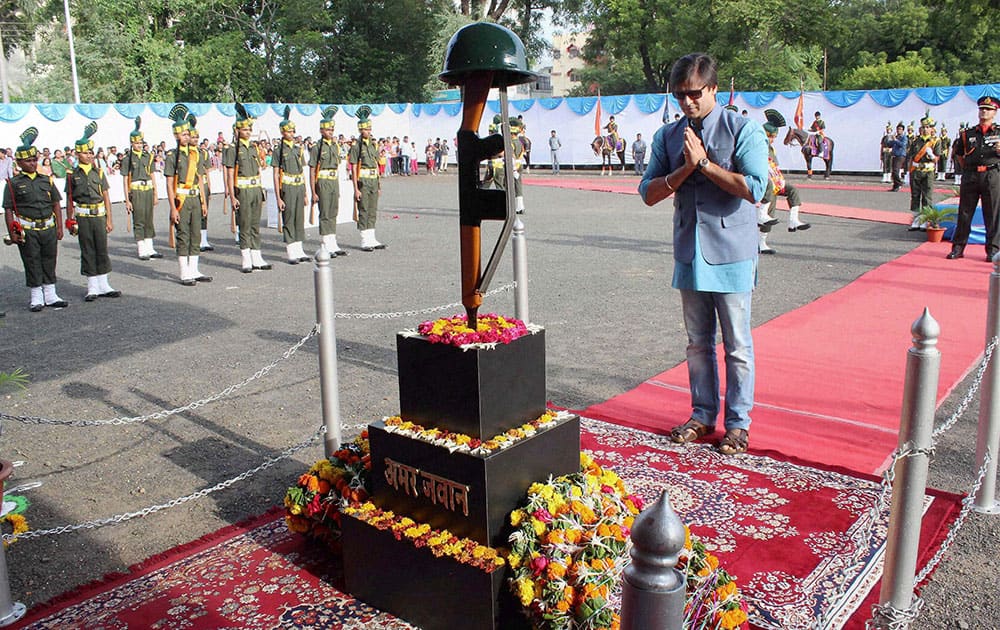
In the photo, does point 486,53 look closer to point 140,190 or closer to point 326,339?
point 326,339

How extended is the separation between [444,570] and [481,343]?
845 millimetres

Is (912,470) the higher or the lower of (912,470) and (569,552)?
the higher

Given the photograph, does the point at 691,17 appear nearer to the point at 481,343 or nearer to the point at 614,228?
the point at 614,228

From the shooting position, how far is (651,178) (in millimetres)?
4590

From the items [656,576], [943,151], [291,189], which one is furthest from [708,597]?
[943,151]

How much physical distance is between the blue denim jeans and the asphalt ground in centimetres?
102

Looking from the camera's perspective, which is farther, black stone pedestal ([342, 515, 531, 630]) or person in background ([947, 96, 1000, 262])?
person in background ([947, 96, 1000, 262])

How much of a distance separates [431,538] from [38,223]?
328 inches

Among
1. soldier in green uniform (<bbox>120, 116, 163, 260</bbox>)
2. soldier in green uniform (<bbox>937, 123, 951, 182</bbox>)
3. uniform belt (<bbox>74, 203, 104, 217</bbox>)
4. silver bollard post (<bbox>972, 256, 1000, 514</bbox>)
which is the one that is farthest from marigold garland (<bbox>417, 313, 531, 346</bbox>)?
soldier in green uniform (<bbox>937, 123, 951, 182</bbox>)

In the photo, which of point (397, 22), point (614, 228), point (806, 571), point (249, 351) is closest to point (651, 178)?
point (806, 571)

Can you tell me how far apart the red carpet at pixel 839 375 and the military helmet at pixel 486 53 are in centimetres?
267

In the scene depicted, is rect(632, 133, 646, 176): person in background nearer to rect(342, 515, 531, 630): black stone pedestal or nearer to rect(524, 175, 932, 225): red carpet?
rect(524, 175, 932, 225): red carpet

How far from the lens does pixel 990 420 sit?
3.81 meters

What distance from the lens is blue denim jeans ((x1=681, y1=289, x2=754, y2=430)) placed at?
4422 millimetres
